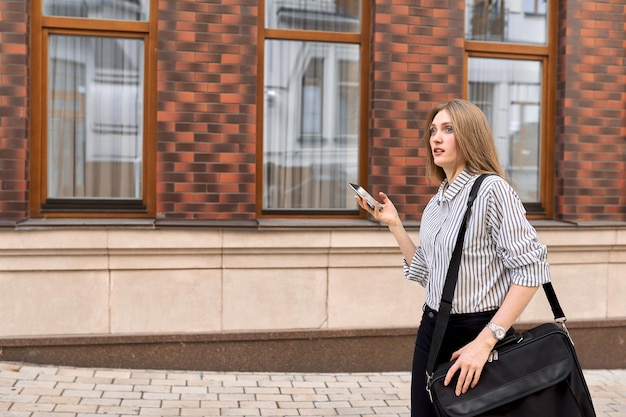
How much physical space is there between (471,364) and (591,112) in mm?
4801

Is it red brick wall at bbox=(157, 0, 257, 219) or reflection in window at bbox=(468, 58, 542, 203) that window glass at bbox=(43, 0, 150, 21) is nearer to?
red brick wall at bbox=(157, 0, 257, 219)

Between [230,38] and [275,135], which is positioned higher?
[230,38]

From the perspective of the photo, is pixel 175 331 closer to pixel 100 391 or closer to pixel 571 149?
pixel 100 391

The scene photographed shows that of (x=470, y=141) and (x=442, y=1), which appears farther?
(x=442, y=1)

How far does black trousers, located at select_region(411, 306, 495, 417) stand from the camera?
2.89 m

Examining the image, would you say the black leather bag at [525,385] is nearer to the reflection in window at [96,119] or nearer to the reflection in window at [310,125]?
the reflection in window at [310,125]

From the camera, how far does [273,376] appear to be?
6211 millimetres

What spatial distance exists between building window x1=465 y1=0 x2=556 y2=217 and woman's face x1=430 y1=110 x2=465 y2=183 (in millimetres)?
4090

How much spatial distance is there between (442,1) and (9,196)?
3.88 meters

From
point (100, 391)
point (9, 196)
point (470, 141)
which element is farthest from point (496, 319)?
point (9, 196)

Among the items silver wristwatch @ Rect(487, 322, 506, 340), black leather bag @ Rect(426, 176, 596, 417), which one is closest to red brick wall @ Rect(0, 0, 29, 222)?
black leather bag @ Rect(426, 176, 596, 417)

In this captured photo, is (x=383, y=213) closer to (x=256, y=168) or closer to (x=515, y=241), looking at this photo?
(x=515, y=241)

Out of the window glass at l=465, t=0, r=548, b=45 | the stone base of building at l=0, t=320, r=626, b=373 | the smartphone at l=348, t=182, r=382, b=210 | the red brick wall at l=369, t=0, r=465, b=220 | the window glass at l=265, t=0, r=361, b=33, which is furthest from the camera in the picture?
the window glass at l=465, t=0, r=548, b=45

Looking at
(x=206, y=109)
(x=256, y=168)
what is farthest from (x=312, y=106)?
(x=206, y=109)
